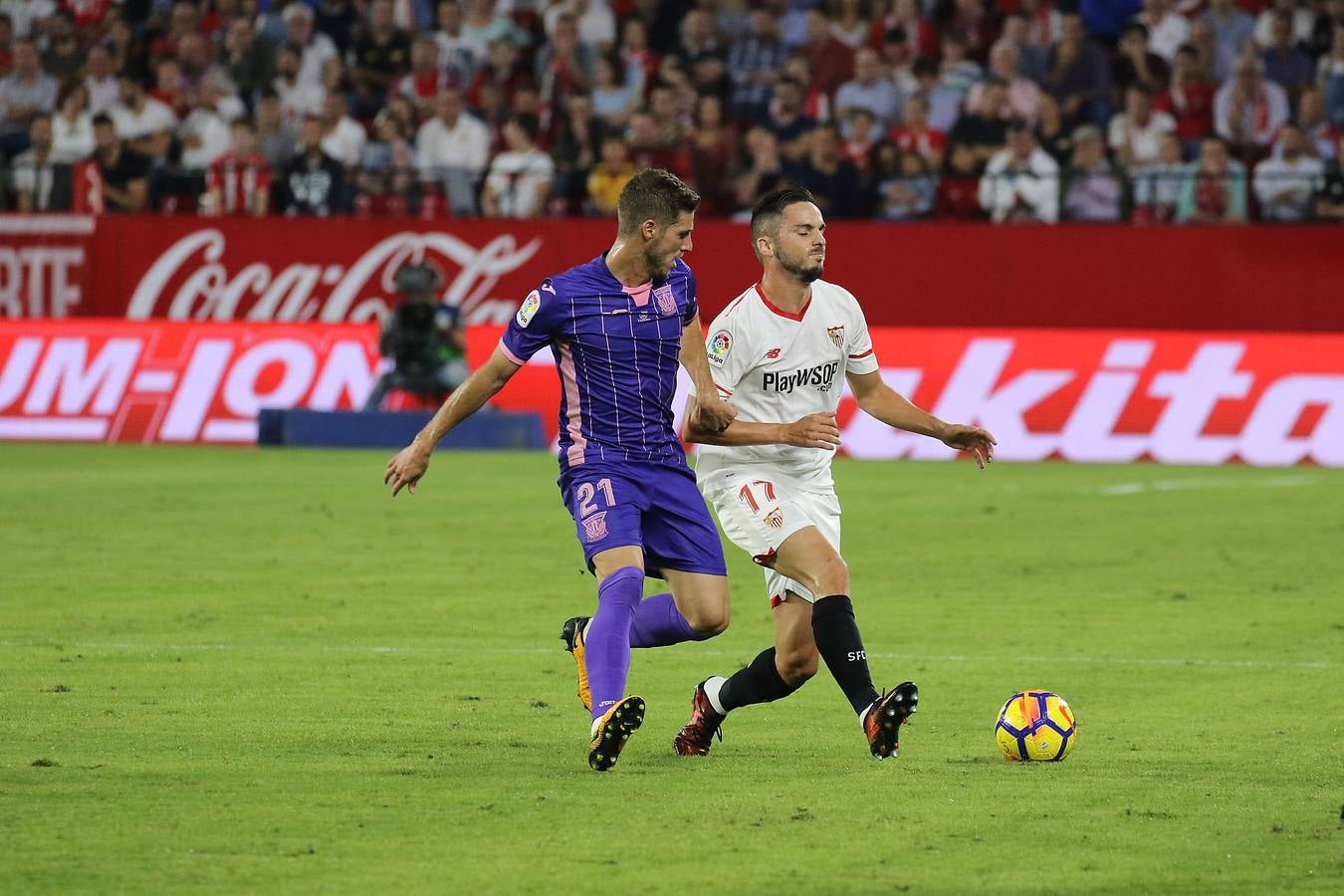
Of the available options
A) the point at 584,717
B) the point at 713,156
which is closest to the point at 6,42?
the point at 713,156

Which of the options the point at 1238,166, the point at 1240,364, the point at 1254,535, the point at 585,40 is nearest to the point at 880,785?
the point at 1254,535

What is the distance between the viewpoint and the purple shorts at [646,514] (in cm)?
764

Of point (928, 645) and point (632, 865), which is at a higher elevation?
point (632, 865)

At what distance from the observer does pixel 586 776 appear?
727 centimetres

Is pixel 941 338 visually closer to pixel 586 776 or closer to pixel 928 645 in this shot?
pixel 928 645

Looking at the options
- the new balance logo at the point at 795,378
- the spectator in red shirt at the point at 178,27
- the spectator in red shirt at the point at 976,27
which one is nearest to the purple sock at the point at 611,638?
the new balance logo at the point at 795,378

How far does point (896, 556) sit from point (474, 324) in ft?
32.3

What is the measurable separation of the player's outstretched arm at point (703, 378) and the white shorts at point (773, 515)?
0.40 m

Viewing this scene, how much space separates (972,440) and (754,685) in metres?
1.22

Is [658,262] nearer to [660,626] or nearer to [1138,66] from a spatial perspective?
[660,626]

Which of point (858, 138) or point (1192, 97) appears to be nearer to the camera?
point (1192, 97)

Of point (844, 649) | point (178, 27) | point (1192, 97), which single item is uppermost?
point (844, 649)

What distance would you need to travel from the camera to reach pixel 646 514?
7809 millimetres

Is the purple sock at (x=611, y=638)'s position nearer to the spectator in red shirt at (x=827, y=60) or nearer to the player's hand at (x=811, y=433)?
the player's hand at (x=811, y=433)
